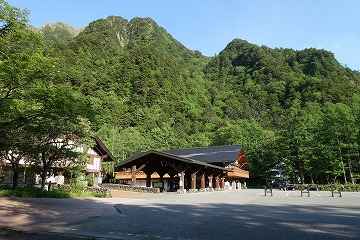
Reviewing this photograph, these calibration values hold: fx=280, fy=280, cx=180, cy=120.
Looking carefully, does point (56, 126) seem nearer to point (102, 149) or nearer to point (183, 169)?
point (183, 169)

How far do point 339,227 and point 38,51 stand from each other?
11212 millimetres

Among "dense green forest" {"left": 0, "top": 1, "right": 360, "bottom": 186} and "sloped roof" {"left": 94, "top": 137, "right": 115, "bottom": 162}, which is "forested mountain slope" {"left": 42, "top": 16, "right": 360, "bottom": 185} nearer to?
"dense green forest" {"left": 0, "top": 1, "right": 360, "bottom": 186}

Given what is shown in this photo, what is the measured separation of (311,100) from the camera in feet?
231

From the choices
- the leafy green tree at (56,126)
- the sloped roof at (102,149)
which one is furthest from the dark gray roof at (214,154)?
the leafy green tree at (56,126)

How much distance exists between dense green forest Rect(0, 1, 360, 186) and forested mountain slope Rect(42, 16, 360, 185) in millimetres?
273

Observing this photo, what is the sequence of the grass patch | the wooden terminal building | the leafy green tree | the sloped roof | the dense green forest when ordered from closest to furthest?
the leafy green tree → the dense green forest → the grass patch → the wooden terminal building → the sloped roof

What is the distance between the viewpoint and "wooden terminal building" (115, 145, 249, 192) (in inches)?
961

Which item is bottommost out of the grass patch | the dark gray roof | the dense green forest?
the grass patch

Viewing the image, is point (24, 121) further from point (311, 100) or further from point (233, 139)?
point (311, 100)

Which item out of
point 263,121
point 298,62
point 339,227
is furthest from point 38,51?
point 298,62

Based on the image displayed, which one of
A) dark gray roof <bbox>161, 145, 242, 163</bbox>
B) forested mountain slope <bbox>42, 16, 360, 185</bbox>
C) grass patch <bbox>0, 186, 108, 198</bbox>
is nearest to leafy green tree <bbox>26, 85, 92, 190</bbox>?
grass patch <bbox>0, 186, 108, 198</bbox>

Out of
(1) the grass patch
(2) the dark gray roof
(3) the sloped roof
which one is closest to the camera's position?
(1) the grass patch

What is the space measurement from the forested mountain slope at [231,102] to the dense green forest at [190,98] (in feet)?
0.89

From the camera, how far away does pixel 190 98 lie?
84.3m
